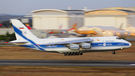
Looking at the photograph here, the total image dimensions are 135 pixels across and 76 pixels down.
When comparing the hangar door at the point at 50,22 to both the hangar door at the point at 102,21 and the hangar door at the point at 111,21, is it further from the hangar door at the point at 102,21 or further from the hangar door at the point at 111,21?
the hangar door at the point at 111,21

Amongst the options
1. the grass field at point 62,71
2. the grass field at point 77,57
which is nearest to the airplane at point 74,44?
the grass field at point 77,57

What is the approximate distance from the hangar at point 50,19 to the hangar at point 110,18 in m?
14.2

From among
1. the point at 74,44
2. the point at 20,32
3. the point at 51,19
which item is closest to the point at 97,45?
the point at 74,44

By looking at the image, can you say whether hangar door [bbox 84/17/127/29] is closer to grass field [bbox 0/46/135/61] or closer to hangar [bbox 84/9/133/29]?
hangar [bbox 84/9/133/29]

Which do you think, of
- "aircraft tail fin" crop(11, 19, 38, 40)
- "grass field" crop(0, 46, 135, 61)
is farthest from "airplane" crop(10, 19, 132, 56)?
"grass field" crop(0, 46, 135, 61)

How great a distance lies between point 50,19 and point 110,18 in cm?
3121

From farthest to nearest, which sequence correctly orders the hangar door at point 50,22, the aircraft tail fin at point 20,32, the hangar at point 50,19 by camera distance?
the hangar at point 50,19, the hangar door at point 50,22, the aircraft tail fin at point 20,32

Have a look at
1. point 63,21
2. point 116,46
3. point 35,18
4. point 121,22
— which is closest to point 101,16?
point 121,22

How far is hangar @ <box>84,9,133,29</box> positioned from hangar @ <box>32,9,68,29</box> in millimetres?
14245

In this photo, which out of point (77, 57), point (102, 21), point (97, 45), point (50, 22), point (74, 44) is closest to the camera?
point (74, 44)

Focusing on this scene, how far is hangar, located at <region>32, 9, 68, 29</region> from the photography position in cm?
10412

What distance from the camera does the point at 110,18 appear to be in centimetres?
10506

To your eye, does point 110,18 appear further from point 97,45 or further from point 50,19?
point 97,45

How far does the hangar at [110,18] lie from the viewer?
104500mm
